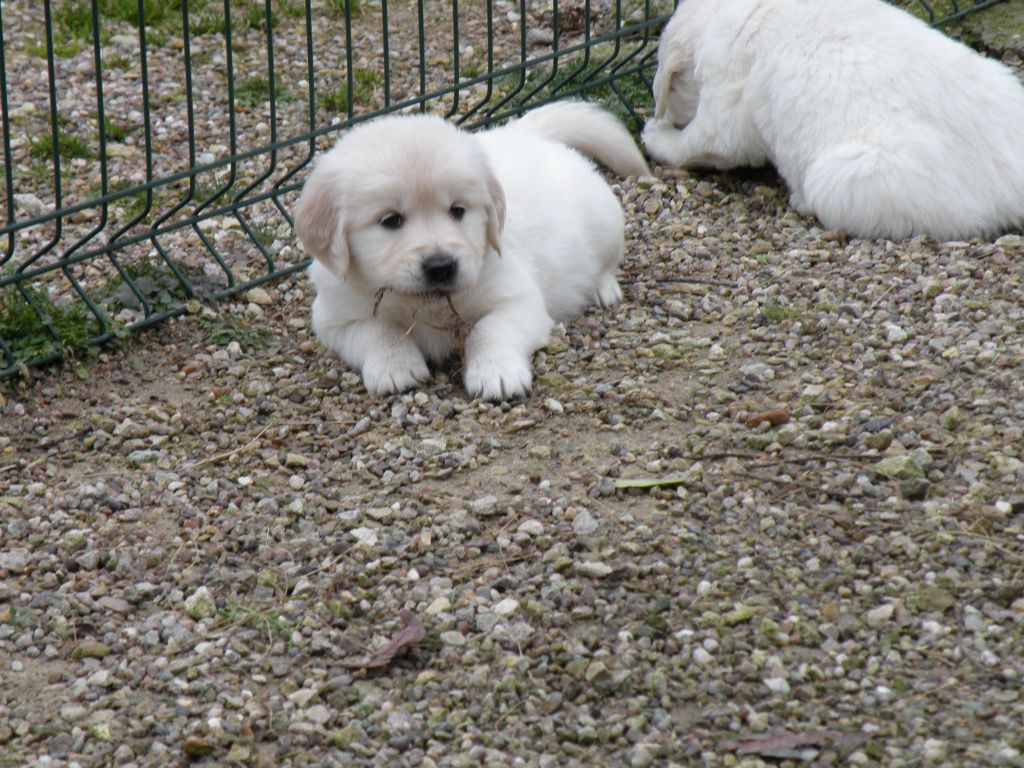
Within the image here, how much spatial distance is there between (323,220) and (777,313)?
1.58 metres

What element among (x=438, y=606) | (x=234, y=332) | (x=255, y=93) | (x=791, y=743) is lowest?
(x=234, y=332)

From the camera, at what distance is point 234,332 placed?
5145mm

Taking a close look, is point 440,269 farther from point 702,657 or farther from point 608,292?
point 702,657

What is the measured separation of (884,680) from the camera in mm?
2990

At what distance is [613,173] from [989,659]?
12.2 ft

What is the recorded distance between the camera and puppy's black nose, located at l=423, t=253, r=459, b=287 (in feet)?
14.2

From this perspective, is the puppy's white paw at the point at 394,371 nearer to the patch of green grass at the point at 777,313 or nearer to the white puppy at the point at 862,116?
the patch of green grass at the point at 777,313

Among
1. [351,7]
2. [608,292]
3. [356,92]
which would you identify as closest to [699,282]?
[608,292]

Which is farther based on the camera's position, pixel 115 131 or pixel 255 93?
pixel 255 93

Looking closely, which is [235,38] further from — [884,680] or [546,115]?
[884,680]

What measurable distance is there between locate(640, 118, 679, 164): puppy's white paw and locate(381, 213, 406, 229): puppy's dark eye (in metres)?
2.35

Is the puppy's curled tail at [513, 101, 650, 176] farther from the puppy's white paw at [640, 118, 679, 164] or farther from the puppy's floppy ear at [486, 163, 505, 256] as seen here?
the puppy's floppy ear at [486, 163, 505, 256]

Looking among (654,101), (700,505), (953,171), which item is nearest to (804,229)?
(953,171)

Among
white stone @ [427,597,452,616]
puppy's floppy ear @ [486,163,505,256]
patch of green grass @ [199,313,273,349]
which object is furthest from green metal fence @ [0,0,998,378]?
white stone @ [427,597,452,616]
